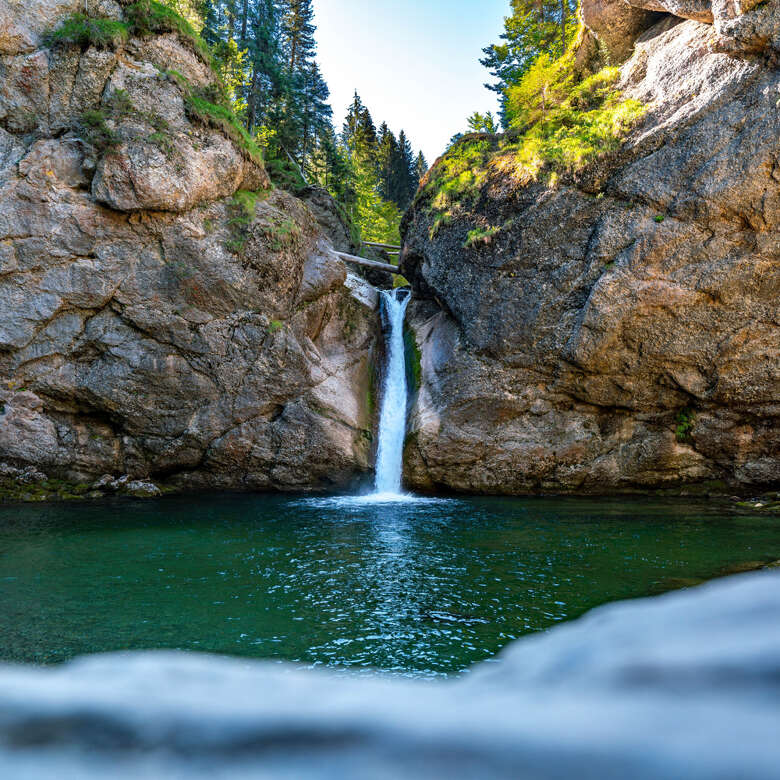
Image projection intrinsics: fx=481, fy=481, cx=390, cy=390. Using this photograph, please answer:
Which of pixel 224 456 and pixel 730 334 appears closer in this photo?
pixel 730 334

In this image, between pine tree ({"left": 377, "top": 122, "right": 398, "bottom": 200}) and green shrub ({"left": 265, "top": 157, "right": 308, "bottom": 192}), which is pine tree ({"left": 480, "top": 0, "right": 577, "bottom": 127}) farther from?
pine tree ({"left": 377, "top": 122, "right": 398, "bottom": 200})

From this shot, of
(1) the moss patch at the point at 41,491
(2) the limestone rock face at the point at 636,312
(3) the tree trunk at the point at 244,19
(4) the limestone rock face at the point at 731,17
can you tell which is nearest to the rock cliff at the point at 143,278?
(1) the moss patch at the point at 41,491

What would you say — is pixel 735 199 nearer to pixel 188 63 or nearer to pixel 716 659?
pixel 716 659

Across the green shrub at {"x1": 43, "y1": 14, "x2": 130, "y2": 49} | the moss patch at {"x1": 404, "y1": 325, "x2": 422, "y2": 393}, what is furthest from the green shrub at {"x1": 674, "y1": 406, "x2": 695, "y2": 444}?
the green shrub at {"x1": 43, "y1": 14, "x2": 130, "y2": 49}

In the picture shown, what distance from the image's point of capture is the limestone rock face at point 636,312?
429 inches

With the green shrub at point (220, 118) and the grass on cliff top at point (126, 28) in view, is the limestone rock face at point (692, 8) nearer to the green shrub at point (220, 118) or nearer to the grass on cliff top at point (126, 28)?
the green shrub at point (220, 118)

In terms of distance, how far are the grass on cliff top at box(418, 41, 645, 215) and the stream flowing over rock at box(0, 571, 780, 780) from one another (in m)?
14.0

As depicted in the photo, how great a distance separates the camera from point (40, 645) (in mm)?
4168

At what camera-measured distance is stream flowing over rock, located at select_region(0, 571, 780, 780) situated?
357 mm

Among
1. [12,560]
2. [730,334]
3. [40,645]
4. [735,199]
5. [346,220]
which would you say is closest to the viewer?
[40,645]

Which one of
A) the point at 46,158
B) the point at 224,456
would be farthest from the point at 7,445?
the point at 46,158

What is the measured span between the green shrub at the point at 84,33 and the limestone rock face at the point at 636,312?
398 inches

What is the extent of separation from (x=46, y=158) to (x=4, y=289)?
3318mm

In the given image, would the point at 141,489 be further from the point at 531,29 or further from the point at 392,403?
the point at 531,29
